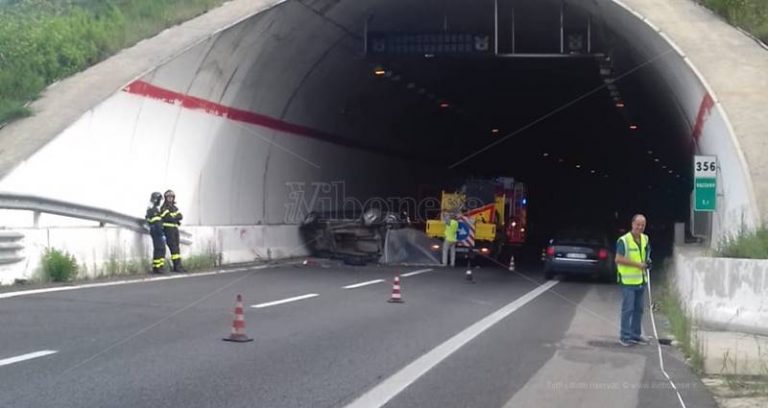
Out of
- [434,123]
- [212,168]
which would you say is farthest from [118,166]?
[434,123]

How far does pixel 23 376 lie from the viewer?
33.2ft

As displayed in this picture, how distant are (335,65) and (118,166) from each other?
11031mm

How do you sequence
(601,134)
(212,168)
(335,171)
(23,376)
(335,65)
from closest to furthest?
(23,376), (212,168), (335,65), (335,171), (601,134)

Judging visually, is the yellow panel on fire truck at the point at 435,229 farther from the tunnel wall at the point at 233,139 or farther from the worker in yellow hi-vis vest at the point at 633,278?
the worker in yellow hi-vis vest at the point at 633,278

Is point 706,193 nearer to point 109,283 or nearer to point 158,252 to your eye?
point 109,283

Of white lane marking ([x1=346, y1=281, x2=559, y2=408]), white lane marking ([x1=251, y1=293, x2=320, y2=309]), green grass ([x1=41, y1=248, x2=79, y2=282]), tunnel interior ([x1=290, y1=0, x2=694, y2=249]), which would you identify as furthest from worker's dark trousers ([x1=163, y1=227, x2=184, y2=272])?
white lane marking ([x1=346, y1=281, x2=559, y2=408])

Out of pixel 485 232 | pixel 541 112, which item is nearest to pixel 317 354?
pixel 485 232

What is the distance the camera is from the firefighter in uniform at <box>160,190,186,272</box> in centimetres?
2386

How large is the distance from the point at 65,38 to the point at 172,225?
6769 mm

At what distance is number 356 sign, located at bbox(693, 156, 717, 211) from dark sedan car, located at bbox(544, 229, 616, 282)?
27.9 feet

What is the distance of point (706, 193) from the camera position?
798 inches

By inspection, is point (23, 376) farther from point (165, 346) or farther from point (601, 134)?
point (601, 134)

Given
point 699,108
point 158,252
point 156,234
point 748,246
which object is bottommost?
point 158,252

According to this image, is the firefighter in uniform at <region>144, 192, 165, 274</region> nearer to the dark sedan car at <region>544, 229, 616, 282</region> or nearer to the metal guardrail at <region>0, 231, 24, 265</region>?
the metal guardrail at <region>0, 231, 24, 265</region>
